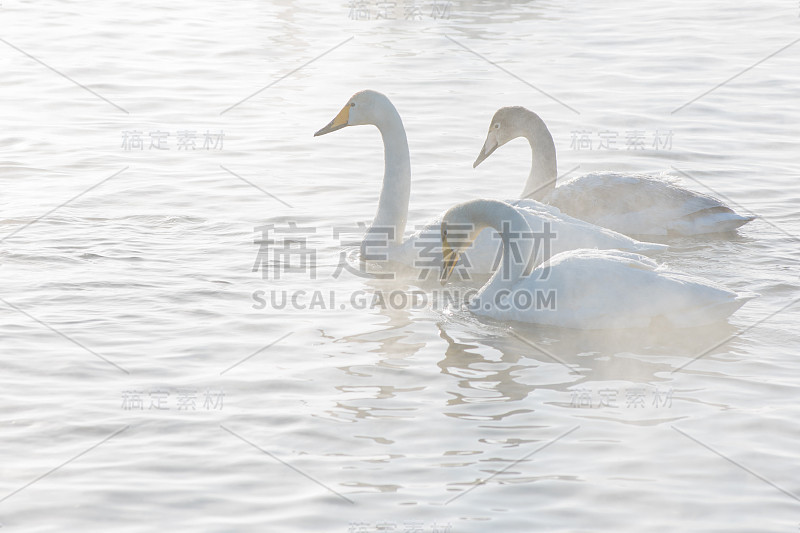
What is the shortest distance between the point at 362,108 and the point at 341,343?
288 centimetres

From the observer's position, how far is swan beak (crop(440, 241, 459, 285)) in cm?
786

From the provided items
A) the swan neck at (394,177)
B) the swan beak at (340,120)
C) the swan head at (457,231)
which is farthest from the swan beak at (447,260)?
the swan beak at (340,120)

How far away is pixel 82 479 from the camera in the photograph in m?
5.05

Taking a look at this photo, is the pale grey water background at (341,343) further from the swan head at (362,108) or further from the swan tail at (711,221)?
the swan head at (362,108)

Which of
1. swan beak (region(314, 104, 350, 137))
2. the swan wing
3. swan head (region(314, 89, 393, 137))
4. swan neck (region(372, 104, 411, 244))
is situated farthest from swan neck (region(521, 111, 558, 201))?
swan beak (region(314, 104, 350, 137))

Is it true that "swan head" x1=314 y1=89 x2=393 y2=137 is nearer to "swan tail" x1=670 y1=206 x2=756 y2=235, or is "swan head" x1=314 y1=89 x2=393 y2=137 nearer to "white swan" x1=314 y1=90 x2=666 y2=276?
"white swan" x1=314 y1=90 x2=666 y2=276

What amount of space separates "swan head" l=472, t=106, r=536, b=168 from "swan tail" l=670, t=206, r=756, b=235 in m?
1.89

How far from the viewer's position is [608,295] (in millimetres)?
7066

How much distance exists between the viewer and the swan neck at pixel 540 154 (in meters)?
10.5

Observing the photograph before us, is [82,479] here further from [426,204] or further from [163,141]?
[163,141]

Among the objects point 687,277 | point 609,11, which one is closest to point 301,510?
point 687,277
